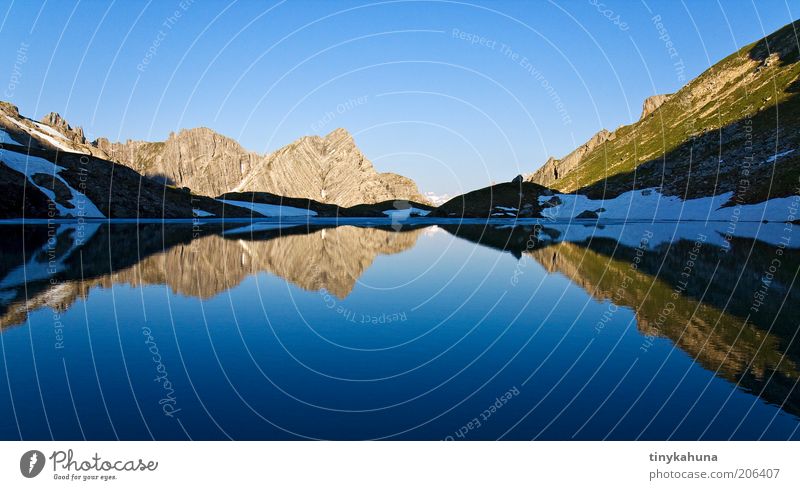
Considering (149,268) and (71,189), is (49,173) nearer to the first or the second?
(71,189)

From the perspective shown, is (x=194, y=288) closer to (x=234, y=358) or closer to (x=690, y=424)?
(x=234, y=358)

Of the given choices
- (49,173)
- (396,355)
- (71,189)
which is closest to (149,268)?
(396,355)

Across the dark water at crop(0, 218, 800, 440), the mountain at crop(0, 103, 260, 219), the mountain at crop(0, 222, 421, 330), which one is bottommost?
the dark water at crop(0, 218, 800, 440)

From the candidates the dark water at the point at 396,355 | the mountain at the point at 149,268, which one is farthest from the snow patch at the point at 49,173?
the dark water at the point at 396,355

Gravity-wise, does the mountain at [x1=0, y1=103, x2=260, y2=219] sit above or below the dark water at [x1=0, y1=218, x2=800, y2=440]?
above

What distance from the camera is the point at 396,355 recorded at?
58.7 ft

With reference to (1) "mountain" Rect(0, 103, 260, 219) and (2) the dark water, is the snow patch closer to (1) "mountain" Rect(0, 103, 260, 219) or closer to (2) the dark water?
(1) "mountain" Rect(0, 103, 260, 219)

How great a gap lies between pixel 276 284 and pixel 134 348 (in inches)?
599

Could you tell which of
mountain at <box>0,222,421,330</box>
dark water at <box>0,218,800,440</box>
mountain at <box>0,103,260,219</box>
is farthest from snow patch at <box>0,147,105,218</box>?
dark water at <box>0,218,800,440</box>

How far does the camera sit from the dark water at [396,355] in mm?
12016

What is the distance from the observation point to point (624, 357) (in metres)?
17.8

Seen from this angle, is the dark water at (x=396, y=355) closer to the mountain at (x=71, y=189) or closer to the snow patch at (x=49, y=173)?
the mountain at (x=71, y=189)

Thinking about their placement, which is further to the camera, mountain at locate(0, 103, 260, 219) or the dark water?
mountain at locate(0, 103, 260, 219)

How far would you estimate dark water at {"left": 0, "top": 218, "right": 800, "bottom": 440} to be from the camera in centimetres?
1202
